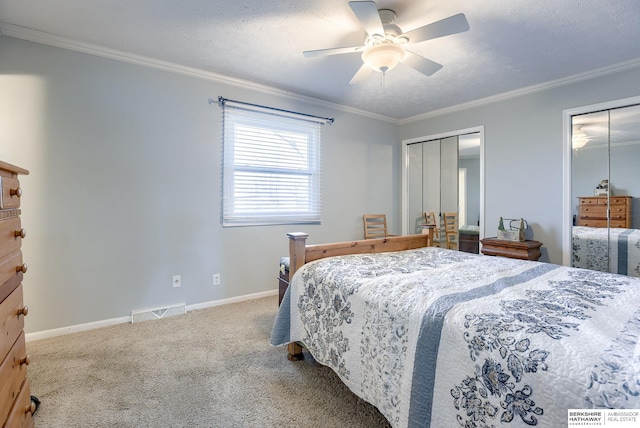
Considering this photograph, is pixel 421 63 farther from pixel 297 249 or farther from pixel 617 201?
pixel 617 201

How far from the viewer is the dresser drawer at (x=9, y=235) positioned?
41.9 inches

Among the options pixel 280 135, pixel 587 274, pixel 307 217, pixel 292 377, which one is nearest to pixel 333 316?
pixel 292 377

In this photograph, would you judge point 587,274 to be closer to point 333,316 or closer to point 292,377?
point 333,316

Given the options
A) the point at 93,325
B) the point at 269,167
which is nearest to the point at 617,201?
the point at 269,167

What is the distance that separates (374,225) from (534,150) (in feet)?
6.94

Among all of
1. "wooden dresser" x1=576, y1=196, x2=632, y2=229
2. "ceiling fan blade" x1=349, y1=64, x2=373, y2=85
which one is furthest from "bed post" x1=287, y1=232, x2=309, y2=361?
"wooden dresser" x1=576, y1=196, x2=632, y2=229

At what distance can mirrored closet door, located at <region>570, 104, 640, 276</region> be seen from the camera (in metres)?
2.78

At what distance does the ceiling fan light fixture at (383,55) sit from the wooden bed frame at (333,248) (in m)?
1.30

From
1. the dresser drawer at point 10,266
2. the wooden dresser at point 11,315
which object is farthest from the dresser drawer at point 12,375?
the dresser drawer at point 10,266

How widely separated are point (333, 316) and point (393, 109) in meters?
3.37

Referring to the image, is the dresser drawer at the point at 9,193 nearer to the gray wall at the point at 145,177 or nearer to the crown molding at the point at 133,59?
the gray wall at the point at 145,177

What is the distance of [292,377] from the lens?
187 centimetres

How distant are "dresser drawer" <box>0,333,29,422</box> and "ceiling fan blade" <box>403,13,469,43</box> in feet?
8.19

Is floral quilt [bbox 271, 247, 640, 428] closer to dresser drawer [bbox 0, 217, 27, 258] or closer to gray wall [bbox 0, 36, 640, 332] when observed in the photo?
dresser drawer [bbox 0, 217, 27, 258]
